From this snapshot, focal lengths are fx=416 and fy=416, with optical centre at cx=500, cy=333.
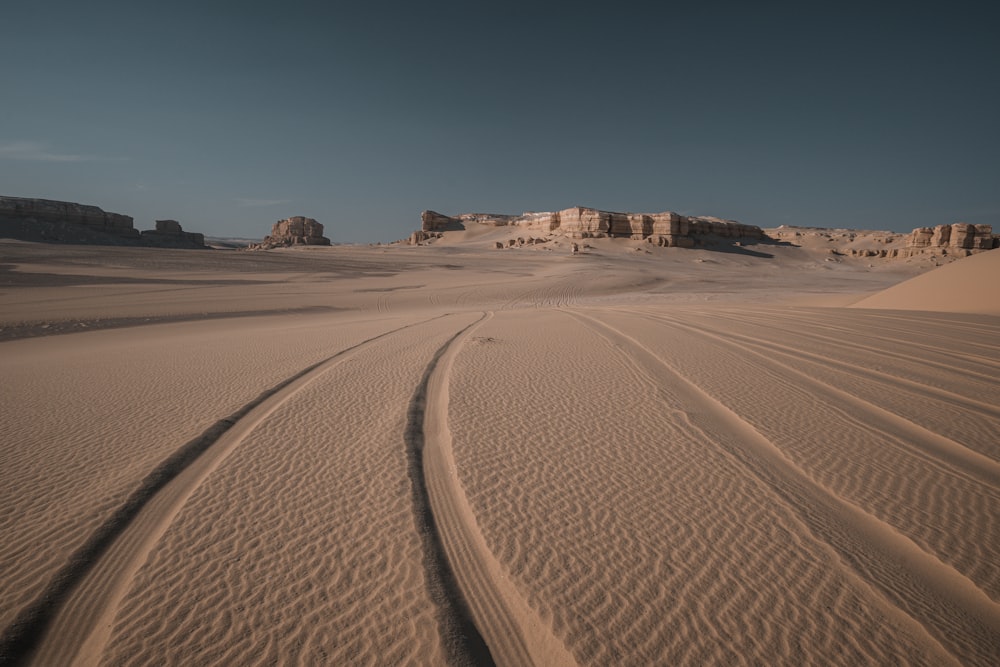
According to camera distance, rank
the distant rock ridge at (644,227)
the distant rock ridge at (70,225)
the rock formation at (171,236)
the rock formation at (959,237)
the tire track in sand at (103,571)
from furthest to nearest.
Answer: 1. the rock formation at (171,236)
2. the distant rock ridge at (644,227)
3. the distant rock ridge at (70,225)
4. the rock formation at (959,237)
5. the tire track in sand at (103,571)

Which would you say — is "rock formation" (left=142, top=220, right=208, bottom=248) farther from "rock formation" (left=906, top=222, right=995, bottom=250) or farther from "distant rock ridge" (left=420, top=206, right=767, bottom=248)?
"rock formation" (left=906, top=222, right=995, bottom=250)

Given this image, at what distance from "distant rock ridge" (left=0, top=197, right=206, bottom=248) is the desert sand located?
164 feet

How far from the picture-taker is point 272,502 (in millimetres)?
2477

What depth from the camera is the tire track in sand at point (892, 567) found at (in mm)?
1609

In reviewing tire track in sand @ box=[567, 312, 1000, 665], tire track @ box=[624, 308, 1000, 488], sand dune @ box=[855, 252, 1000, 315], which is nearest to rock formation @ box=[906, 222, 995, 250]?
sand dune @ box=[855, 252, 1000, 315]

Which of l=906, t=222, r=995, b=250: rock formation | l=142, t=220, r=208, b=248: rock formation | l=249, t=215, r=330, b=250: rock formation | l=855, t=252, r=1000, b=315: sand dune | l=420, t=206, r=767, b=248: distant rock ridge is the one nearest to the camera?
l=855, t=252, r=1000, b=315: sand dune

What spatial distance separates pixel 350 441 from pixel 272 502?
84 cm

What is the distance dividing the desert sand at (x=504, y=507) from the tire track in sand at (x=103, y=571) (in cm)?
1

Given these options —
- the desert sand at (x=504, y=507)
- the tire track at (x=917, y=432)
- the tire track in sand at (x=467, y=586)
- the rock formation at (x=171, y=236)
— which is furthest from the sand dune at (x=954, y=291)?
the rock formation at (x=171, y=236)

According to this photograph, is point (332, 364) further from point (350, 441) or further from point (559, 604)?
point (559, 604)

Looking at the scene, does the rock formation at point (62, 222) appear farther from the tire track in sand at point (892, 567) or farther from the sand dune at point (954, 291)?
the sand dune at point (954, 291)

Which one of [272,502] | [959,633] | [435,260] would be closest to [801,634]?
[959,633]

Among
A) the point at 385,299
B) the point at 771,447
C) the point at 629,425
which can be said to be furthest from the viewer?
the point at 385,299

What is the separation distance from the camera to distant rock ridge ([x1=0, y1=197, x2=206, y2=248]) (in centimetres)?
3978
